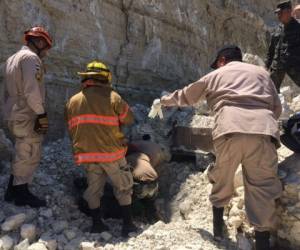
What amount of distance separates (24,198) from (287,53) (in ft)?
12.8

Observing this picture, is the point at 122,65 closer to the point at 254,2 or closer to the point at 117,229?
the point at 117,229

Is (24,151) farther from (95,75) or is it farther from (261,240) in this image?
(261,240)

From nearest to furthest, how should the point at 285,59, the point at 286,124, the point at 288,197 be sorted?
the point at 288,197 → the point at 286,124 → the point at 285,59

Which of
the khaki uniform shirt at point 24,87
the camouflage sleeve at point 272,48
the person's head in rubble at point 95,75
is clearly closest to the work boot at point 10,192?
the khaki uniform shirt at point 24,87

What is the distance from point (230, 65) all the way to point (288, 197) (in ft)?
4.52

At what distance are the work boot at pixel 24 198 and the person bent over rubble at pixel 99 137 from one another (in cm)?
52

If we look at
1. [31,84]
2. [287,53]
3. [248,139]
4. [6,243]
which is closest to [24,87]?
[31,84]

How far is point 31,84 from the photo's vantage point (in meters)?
4.23

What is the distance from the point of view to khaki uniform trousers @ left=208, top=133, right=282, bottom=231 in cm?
386

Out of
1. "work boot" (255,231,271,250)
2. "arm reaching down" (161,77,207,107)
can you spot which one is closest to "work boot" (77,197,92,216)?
"arm reaching down" (161,77,207,107)

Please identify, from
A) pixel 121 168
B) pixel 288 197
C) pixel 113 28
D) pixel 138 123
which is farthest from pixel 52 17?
pixel 288 197

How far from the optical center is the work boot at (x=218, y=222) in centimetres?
418

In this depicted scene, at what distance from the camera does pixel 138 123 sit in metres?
6.57

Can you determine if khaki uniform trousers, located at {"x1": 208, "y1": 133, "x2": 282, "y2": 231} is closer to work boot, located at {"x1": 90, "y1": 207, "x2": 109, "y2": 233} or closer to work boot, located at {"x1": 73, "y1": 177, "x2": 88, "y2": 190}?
work boot, located at {"x1": 90, "y1": 207, "x2": 109, "y2": 233}
